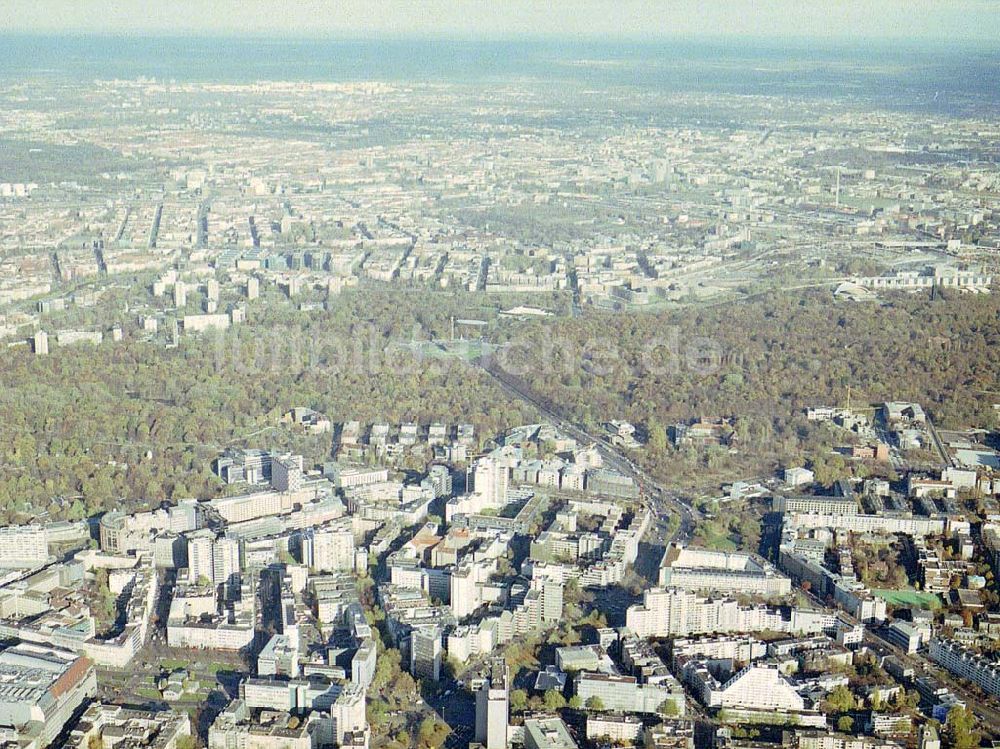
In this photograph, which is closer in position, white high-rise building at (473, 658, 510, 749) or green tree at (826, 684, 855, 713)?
white high-rise building at (473, 658, 510, 749)

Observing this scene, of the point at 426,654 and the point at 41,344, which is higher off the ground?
the point at 41,344

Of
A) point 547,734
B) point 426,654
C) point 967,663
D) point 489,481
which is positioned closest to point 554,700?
point 547,734

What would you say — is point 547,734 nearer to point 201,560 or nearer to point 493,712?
point 493,712

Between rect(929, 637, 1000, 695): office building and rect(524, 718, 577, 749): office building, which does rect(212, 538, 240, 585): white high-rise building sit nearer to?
rect(524, 718, 577, 749): office building

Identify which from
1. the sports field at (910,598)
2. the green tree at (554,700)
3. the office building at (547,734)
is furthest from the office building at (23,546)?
the sports field at (910,598)

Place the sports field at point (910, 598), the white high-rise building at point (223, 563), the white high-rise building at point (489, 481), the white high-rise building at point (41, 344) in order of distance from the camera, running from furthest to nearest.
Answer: the white high-rise building at point (41, 344)
the white high-rise building at point (489, 481)
the white high-rise building at point (223, 563)
the sports field at point (910, 598)

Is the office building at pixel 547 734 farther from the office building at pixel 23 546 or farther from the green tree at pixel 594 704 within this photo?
the office building at pixel 23 546

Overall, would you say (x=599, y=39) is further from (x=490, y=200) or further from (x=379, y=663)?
(x=379, y=663)

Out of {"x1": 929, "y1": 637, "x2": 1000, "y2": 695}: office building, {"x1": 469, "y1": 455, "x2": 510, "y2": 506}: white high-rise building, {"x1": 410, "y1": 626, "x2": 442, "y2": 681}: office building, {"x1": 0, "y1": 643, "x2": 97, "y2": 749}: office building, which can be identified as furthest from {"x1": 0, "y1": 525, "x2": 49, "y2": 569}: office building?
{"x1": 929, "y1": 637, "x2": 1000, "y2": 695}: office building

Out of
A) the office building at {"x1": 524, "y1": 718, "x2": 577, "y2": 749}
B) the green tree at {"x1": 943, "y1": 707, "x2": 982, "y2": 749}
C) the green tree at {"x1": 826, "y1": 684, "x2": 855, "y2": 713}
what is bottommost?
the green tree at {"x1": 943, "y1": 707, "x2": 982, "y2": 749}
